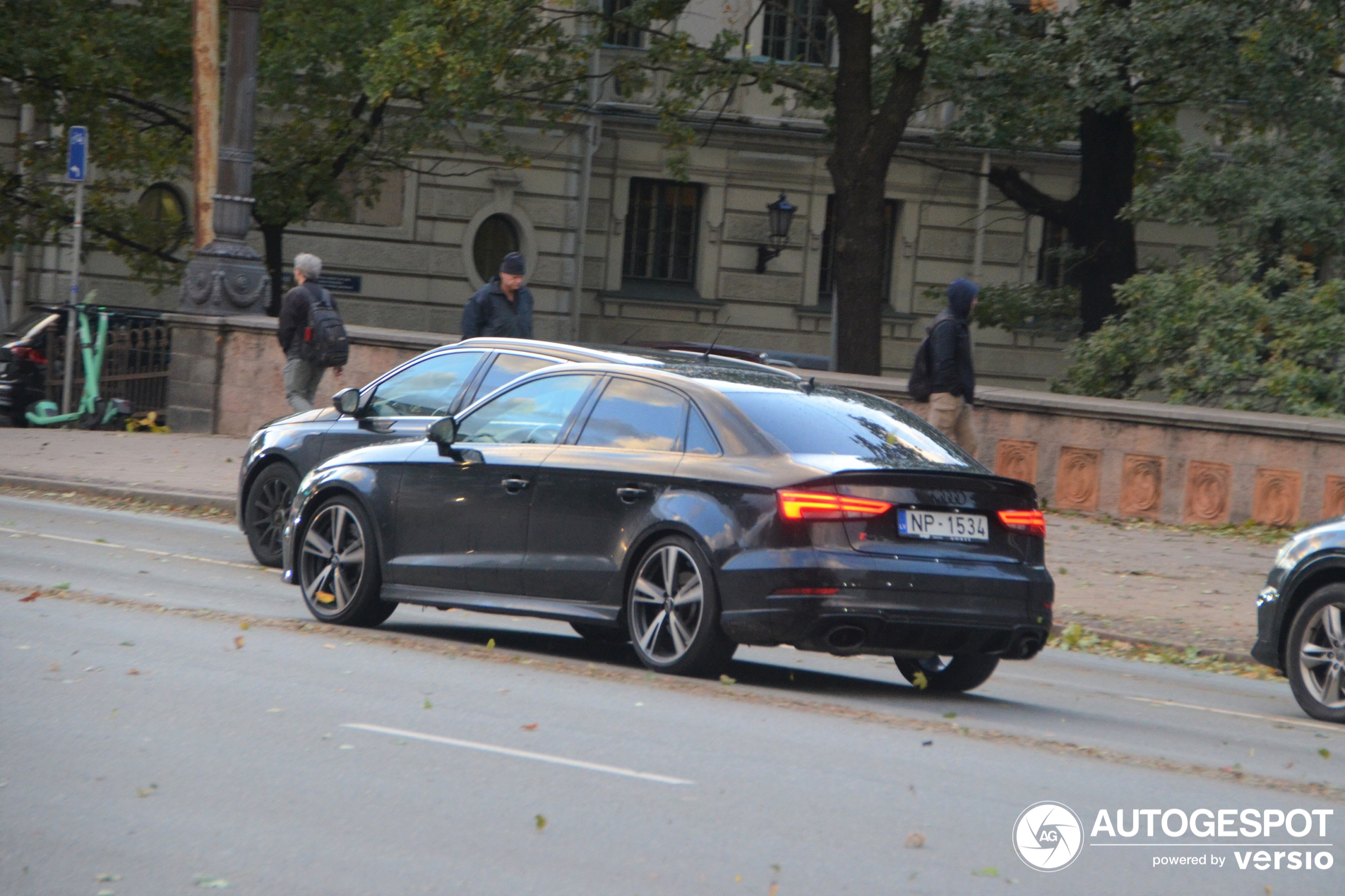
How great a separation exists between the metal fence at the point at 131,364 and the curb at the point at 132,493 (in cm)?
482

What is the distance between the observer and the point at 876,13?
1256 inches

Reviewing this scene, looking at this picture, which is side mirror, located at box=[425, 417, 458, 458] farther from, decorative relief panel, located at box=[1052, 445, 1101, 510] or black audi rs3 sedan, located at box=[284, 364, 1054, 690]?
decorative relief panel, located at box=[1052, 445, 1101, 510]

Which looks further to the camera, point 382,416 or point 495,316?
point 495,316

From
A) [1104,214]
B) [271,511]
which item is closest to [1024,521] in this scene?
[271,511]

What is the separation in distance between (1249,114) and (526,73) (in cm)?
929

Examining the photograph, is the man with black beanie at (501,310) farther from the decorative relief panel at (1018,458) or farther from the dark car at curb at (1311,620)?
the dark car at curb at (1311,620)

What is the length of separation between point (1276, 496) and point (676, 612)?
30.1 feet

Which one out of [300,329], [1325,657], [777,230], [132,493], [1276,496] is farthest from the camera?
[777,230]

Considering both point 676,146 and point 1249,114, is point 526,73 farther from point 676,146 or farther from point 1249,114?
point 1249,114

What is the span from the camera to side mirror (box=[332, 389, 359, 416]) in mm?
10711

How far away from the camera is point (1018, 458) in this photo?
16688 mm

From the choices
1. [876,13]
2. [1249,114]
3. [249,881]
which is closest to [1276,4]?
[1249,114]

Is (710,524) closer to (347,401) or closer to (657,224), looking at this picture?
(347,401)

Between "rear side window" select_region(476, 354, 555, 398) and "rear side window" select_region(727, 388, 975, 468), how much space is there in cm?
202
